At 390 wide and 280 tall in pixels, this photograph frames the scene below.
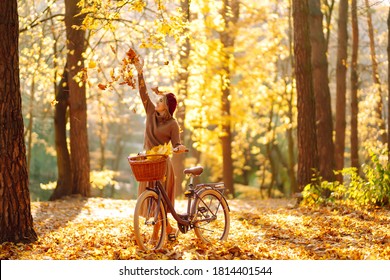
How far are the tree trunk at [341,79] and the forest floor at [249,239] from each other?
7641 mm

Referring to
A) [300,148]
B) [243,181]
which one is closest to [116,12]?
[300,148]

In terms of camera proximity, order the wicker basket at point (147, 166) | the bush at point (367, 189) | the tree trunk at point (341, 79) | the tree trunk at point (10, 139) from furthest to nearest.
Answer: the tree trunk at point (341, 79), the bush at point (367, 189), the tree trunk at point (10, 139), the wicker basket at point (147, 166)

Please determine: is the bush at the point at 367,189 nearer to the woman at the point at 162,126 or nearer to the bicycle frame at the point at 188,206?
the bicycle frame at the point at 188,206

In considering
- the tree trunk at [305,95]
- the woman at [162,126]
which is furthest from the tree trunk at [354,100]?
the woman at [162,126]

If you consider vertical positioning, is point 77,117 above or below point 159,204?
above

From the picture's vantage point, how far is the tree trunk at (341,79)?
1934cm

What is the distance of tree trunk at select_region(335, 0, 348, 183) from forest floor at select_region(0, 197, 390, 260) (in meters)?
7.64

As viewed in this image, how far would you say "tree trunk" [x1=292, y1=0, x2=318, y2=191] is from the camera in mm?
13203

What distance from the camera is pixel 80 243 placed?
8320mm

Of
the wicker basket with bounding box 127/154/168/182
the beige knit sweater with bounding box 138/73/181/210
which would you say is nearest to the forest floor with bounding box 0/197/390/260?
the beige knit sweater with bounding box 138/73/181/210

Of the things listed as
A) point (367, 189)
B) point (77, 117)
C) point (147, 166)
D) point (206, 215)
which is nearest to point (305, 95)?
point (367, 189)

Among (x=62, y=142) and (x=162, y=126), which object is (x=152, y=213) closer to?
(x=162, y=126)

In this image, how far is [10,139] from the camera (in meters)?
8.07

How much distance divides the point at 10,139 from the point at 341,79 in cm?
1347
